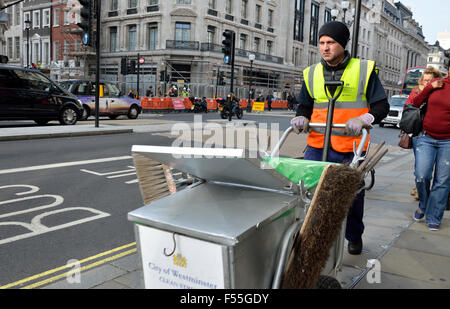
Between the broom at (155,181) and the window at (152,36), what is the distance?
41.7 meters

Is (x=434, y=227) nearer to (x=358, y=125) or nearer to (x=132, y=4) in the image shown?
(x=358, y=125)

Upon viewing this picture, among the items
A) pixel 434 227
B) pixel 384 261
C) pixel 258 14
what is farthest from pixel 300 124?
pixel 258 14

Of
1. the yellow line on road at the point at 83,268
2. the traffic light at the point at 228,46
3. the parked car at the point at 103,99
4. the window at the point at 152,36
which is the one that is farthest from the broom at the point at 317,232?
the window at the point at 152,36

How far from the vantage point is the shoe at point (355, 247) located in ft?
11.2

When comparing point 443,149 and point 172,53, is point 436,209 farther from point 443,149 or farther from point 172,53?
point 172,53

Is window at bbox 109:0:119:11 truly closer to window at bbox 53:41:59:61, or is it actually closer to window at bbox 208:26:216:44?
window at bbox 53:41:59:61

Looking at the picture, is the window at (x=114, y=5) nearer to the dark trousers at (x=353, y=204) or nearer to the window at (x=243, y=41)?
the window at (x=243, y=41)

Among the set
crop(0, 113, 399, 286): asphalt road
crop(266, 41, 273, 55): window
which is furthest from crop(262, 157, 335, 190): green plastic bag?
crop(266, 41, 273, 55): window

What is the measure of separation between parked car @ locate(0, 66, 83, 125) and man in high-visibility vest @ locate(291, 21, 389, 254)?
471 inches

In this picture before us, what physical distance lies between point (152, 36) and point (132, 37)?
3057 mm

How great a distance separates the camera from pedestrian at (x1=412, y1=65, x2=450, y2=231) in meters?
4.22

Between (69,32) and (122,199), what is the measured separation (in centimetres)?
4667

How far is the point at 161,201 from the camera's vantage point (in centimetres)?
207
